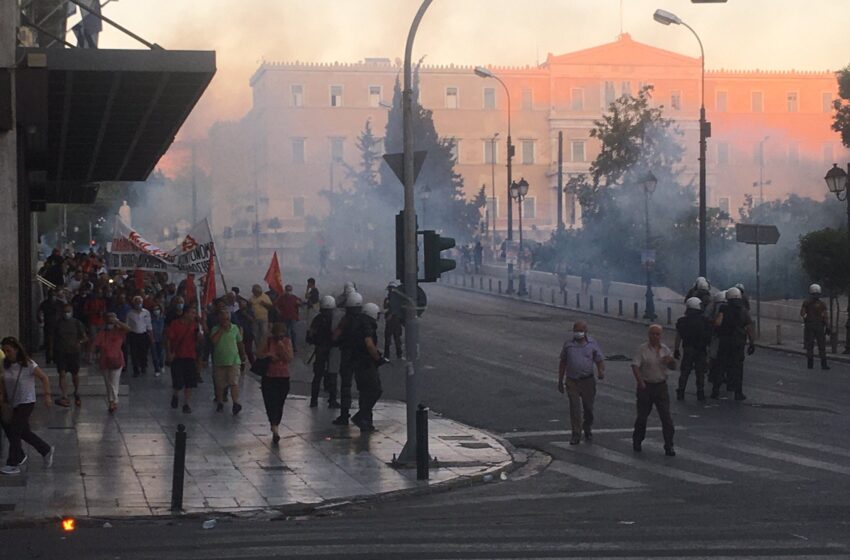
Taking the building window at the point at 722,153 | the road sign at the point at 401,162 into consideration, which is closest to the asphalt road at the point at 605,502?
the road sign at the point at 401,162

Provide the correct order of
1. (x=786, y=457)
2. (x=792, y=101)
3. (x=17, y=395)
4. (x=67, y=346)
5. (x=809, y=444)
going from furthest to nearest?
1. (x=792, y=101)
2. (x=67, y=346)
3. (x=809, y=444)
4. (x=786, y=457)
5. (x=17, y=395)

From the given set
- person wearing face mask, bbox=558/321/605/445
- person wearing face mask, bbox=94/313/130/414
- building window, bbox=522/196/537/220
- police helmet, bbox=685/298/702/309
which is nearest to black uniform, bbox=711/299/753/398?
police helmet, bbox=685/298/702/309

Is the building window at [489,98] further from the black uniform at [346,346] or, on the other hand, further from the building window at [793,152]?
the black uniform at [346,346]

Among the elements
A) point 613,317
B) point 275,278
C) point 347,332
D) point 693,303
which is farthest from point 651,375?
point 613,317

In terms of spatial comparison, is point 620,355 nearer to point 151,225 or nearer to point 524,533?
point 524,533

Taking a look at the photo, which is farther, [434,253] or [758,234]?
[758,234]

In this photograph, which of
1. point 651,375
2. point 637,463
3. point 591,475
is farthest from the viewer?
point 651,375

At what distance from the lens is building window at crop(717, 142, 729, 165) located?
310 feet

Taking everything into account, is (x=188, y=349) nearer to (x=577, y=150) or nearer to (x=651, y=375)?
(x=651, y=375)

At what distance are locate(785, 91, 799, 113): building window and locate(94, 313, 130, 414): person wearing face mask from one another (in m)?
85.5

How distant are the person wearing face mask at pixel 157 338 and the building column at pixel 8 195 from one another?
243 inches

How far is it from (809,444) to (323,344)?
24.9ft

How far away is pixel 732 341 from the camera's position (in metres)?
21.8

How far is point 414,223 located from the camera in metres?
15.8
